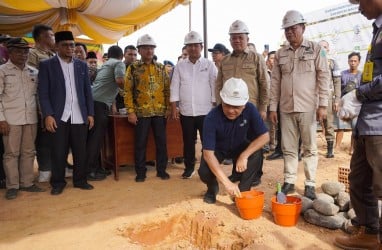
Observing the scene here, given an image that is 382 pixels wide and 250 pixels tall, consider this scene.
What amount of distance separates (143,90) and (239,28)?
1435 mm

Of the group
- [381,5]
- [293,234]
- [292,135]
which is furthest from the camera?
[292,135]

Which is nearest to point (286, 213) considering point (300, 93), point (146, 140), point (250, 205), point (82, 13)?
point (250, 205)

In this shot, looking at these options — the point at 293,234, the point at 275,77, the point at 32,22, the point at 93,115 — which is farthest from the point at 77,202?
the point at 32,22

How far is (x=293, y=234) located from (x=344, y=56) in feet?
22.3

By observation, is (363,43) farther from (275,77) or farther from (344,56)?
(275,77)

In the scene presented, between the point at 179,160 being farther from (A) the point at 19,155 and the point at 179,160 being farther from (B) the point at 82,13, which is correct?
(B) the point at 82,13

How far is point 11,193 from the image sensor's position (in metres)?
3.87

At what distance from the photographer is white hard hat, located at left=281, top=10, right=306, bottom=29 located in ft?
10.8

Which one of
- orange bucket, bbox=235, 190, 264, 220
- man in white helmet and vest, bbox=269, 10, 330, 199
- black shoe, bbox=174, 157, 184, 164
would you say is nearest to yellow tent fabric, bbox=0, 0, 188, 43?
Answer: black shoe, bbox=174, 157, 184, 164

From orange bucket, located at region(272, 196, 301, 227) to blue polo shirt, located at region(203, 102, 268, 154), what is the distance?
0.73 metres

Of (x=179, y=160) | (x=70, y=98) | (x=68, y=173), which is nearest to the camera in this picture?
(x=70, y=98)

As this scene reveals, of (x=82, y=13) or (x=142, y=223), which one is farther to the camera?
(x=82, y=13)

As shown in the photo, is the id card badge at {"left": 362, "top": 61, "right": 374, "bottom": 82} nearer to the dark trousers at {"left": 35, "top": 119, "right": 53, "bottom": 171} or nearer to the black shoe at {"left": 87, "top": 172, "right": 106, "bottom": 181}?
the black shoe at {"left": 87, "top": 172, "right": 106, "bottom": 181}

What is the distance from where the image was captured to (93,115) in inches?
168
